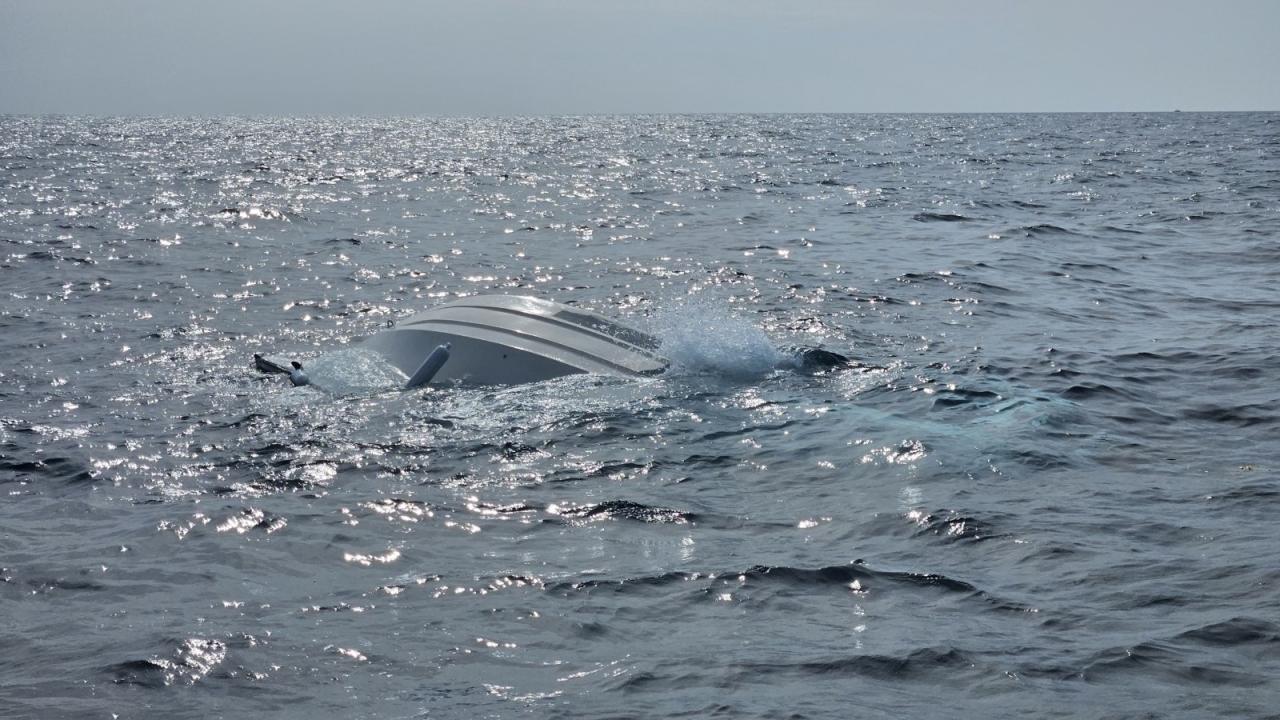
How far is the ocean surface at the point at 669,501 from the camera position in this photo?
529 cm

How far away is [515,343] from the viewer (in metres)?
11.5

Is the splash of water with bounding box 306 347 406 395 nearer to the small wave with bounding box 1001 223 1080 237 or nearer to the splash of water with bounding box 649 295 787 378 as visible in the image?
the splash of water with bounding box 649 295 787 378

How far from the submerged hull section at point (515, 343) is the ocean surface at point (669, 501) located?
0.36 meters

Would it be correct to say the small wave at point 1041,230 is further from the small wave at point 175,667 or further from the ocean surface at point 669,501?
the small wave at point 175,667

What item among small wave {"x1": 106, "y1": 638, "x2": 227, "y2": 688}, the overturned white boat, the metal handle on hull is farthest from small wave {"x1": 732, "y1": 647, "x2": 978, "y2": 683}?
the metal handle on hull

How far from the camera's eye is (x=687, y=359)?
1177 centimetres

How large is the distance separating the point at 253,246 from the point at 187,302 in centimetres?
751

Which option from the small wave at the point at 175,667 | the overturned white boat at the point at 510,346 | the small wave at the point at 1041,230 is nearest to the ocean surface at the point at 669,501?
the small wave at the point at 175,667

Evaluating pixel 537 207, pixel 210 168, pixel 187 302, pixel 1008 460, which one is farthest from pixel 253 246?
pixel 210 168

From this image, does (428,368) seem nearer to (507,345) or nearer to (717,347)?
(507,345)

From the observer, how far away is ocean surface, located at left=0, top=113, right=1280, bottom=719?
5293mm

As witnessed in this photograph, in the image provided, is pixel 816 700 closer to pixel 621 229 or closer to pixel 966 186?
pixel 621 229

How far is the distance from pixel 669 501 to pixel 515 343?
393 centimetres

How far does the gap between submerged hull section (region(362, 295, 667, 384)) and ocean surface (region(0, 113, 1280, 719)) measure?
363 mm
